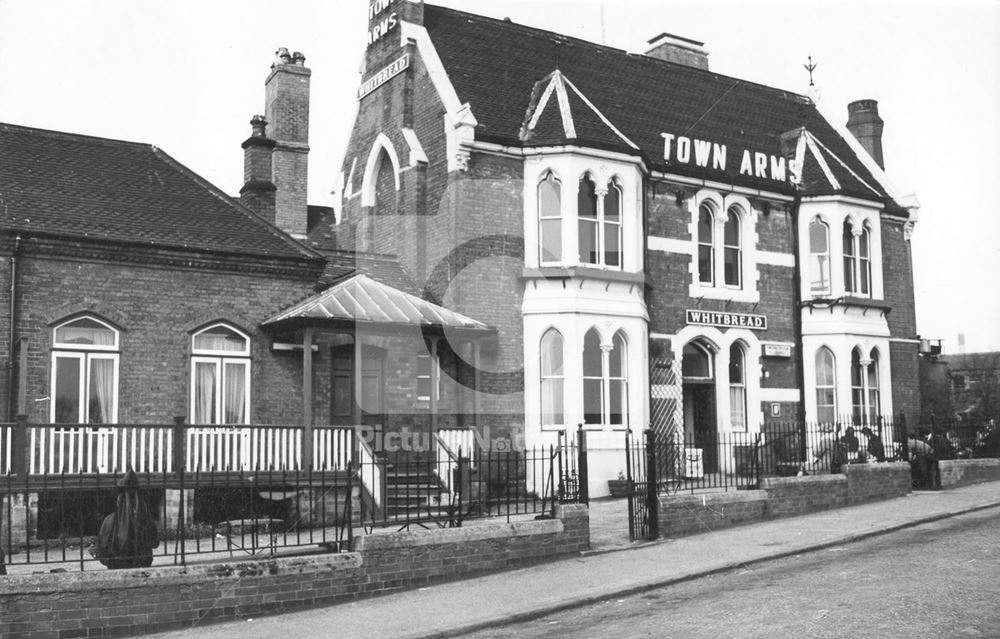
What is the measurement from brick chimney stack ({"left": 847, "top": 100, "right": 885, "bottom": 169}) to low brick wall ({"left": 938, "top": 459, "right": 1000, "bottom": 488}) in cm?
1056

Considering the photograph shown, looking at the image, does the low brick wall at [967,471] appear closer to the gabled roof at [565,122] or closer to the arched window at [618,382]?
the arched window at [618,382]

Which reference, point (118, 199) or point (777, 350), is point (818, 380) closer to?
point (777, 350)

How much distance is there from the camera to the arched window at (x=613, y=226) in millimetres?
22000

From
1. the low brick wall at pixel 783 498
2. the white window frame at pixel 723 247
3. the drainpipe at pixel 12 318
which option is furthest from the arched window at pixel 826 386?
the drainpipe at pixel 12 318

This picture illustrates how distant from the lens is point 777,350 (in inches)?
995

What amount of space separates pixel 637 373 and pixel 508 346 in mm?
2812

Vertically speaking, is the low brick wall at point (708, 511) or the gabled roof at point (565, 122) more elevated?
the gabled roof at point (565, 122)

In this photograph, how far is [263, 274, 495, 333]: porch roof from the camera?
17.2 meters

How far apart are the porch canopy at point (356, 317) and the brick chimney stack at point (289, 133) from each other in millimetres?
4760

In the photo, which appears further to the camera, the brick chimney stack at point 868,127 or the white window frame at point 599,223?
the brick chimney stack at point 868,127

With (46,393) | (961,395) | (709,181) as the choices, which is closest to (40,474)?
(46,393)

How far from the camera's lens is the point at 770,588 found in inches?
447

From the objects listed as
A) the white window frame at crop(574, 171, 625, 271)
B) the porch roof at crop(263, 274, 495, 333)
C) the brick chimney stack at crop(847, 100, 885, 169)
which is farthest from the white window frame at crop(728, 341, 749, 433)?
the brick chimney stack at crop(847, 100, 885, 169)

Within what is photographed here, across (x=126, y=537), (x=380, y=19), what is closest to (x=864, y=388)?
(x=380, y=19)
